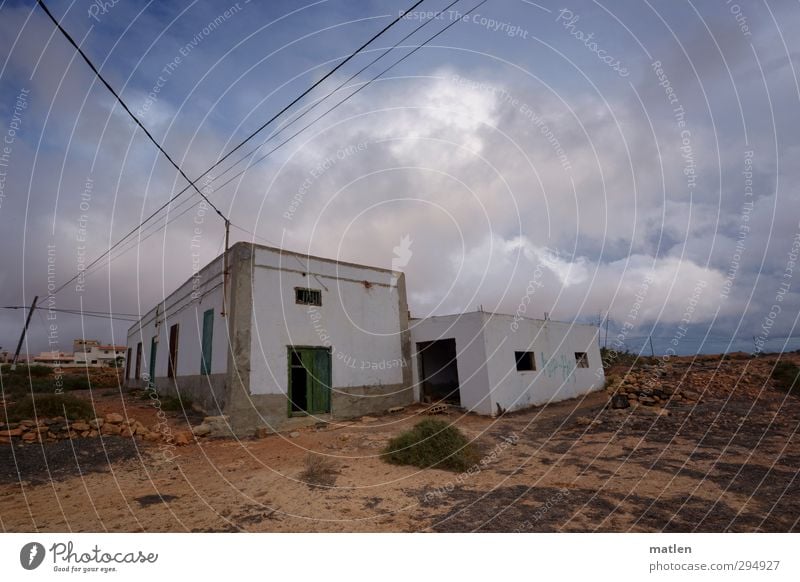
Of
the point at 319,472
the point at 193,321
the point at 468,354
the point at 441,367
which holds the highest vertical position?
the point at 193,321

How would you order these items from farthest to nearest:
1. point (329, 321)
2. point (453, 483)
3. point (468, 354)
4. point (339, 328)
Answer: point (468, 354) < point (339, 328) < point (329, 321) < point (453, 483)

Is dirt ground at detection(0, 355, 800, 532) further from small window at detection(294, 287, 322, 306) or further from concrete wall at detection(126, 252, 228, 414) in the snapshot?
small window at detection(294, 287, 322, 306)

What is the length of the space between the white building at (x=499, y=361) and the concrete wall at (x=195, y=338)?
7.67 metres

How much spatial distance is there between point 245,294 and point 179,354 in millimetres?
6329

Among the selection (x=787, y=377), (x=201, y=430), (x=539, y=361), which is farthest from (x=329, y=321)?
(x=787, y=377)

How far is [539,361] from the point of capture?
17.3m

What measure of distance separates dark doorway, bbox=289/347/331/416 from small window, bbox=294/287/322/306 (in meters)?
1.62

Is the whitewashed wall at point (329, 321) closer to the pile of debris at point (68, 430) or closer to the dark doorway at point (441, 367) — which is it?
the pile of debris at point (68, 430)

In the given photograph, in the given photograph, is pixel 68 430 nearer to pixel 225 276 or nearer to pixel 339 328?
pixel 225 276

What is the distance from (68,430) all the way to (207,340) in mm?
4507

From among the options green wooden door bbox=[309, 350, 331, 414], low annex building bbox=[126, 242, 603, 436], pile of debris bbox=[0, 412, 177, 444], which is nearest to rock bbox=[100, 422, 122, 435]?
pile of debris bbox=[0, 412, 177, 444]

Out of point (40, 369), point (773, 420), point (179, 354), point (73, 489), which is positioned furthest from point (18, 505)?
point (40, 369)

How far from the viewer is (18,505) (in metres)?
5.67

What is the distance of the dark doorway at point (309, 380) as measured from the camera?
12383mm
